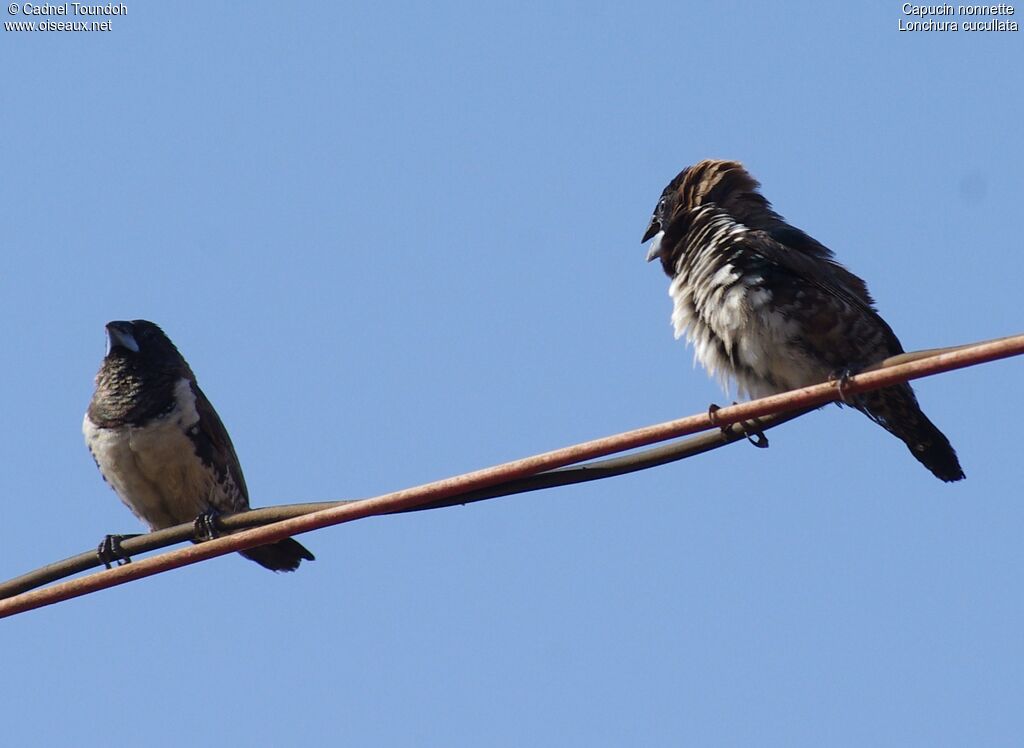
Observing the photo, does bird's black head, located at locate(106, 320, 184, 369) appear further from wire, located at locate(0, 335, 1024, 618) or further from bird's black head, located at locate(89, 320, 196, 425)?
wire, located at locate(0, 335, 1024, 618)

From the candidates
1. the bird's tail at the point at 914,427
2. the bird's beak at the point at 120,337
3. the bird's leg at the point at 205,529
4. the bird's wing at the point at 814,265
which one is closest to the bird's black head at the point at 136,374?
the bird's beak at the point at 120,337

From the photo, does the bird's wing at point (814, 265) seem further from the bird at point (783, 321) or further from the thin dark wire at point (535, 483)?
the thin dark wire at point (535, 483)

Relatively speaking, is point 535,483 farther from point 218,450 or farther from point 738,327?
point 218,450

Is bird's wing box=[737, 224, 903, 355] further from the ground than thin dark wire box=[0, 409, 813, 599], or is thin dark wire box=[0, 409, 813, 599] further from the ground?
bird's wing box=[737, 224, 903, 355]

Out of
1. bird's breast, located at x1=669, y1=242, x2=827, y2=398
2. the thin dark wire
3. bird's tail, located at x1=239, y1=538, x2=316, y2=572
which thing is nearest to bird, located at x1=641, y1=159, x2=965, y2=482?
bird's breast, located at x1=669, y1=242, x2=827, y2=398

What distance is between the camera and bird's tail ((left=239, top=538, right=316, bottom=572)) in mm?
7168

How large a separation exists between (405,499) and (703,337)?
2540 millimetres

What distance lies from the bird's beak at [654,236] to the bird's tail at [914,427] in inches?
46.1

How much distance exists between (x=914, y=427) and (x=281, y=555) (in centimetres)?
296

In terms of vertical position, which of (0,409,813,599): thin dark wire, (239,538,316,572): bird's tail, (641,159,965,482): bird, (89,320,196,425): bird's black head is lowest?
(0,409,813,599): thin dark wire

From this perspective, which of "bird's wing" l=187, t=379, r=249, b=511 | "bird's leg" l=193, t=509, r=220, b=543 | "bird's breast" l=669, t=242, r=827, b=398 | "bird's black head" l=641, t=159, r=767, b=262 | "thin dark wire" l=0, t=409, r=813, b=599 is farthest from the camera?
"bird's wing" l=187, t=379, r=249, b=511

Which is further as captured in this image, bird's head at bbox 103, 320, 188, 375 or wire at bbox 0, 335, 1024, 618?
bird's head at bbox 103, 320, 188, 375

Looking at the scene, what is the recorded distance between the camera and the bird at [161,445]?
736 centimetres

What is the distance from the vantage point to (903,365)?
384 centimetres
